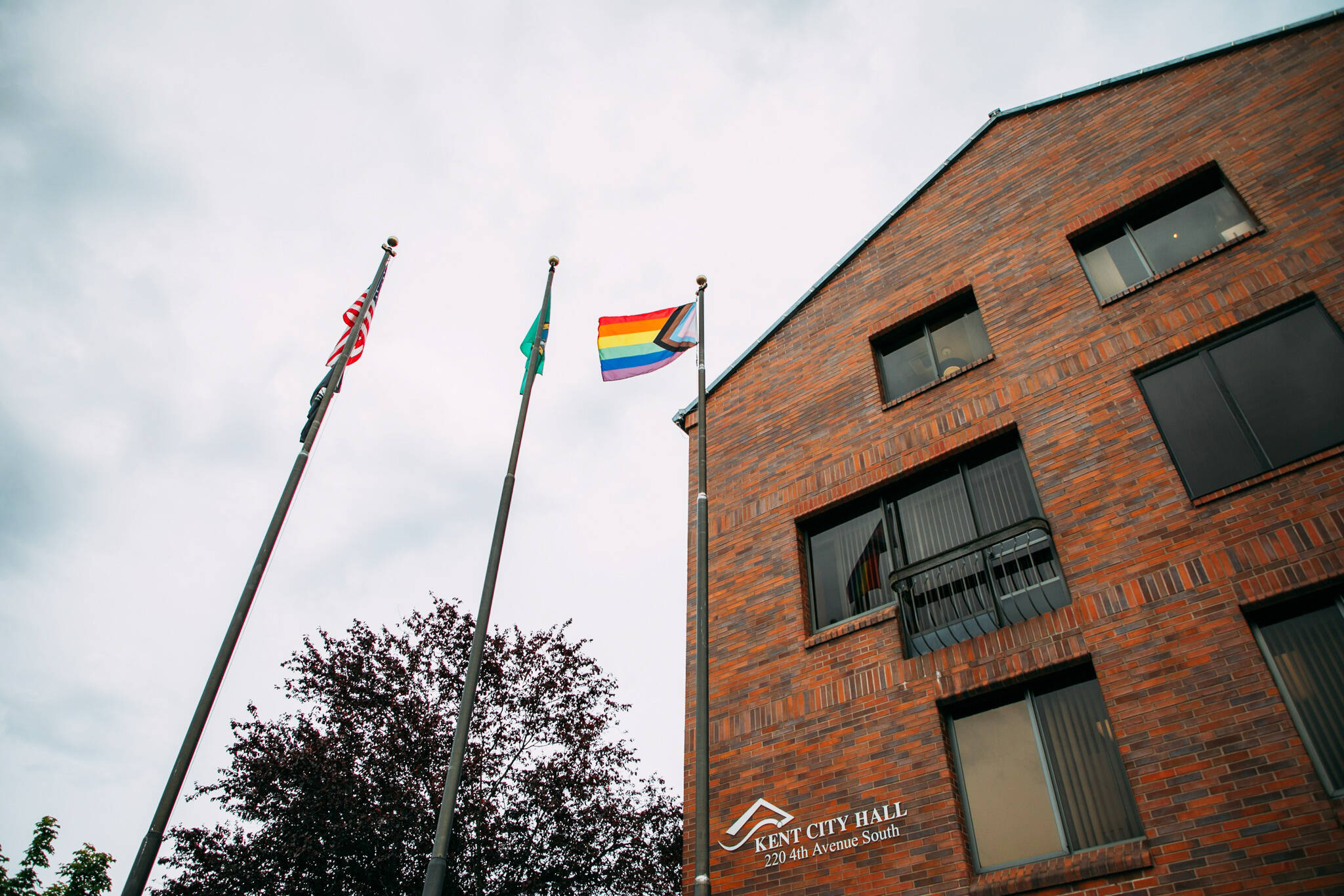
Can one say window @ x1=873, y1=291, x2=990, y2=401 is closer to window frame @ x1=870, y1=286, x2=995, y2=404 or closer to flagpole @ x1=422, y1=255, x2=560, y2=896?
window frame @ x1=870, y1=286, x2=995, y2=404

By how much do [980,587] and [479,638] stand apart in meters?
5.78

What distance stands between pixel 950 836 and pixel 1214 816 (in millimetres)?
2324

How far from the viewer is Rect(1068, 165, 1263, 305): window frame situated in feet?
33.6

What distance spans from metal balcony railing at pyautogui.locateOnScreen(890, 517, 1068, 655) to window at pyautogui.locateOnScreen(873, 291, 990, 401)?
119 inches

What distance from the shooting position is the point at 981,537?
9.80m

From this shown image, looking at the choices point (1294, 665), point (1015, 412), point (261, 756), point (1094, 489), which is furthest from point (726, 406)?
point (261, 756)

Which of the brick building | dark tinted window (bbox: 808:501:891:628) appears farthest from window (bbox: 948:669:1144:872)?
dark tinted window (bbox: 808:501:891:628)

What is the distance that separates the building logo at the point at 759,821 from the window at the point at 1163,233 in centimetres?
763

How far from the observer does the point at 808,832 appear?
29.9 ft

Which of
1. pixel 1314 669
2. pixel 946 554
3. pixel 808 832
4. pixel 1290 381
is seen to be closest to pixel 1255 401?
pixel 1290 381

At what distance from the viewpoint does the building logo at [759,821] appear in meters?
9.45

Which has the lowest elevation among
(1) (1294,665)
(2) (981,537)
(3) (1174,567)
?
(1) (1294,665)

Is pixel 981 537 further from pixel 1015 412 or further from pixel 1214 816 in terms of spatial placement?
pixel 1214 816

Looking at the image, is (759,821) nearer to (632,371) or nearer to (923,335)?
(632,371)
